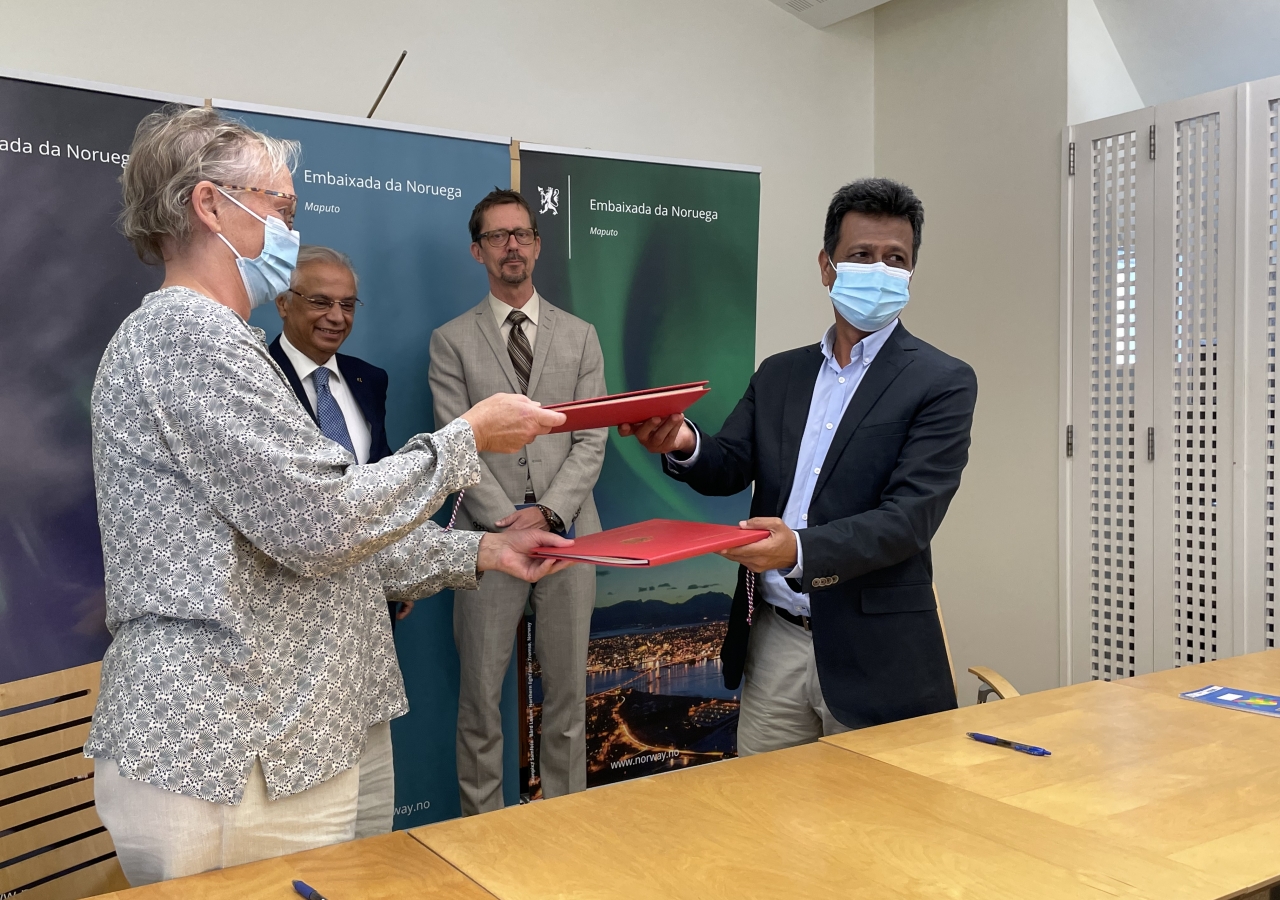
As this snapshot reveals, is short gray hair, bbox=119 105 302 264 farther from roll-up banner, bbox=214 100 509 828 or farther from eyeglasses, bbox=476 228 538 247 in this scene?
eyeglasses, bbox=476 228 538 247

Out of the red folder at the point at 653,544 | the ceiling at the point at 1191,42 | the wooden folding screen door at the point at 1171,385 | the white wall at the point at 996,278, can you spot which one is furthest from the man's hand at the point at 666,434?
the ceiling at the point at 1191,42

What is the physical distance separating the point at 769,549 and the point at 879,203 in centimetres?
92

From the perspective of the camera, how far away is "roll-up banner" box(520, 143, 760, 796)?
13.4ft

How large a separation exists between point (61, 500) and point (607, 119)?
2904 mm

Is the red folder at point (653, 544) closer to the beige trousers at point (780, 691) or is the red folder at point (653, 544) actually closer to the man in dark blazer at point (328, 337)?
the beige trousers at point (780, 691)

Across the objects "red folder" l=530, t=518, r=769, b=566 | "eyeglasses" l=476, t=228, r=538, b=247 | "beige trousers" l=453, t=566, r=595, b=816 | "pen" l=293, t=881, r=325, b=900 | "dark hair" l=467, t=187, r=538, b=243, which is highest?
"dark hair" l=467, t=187, r=538, b=243

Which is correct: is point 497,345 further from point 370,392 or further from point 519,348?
point 370,392

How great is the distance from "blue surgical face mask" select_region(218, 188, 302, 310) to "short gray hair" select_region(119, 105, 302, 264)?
0.05 m

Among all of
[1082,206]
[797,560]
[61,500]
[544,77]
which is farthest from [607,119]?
[797,560]

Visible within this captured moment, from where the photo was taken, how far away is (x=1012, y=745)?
1916 millimetres

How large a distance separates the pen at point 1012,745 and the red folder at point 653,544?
1.87 feet

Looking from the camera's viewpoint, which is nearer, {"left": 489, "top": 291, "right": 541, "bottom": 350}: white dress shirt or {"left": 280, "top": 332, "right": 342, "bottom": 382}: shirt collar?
{"left": 280, "top": 332, "right": 342, "bottom": 382}: shirt collar

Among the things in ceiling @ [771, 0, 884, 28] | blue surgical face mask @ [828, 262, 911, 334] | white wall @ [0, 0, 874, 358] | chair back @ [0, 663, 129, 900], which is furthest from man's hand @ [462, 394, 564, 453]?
ceiling @ [771, 0, 884, 28]

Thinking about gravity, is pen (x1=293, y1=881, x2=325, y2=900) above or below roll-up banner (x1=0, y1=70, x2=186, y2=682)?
below
